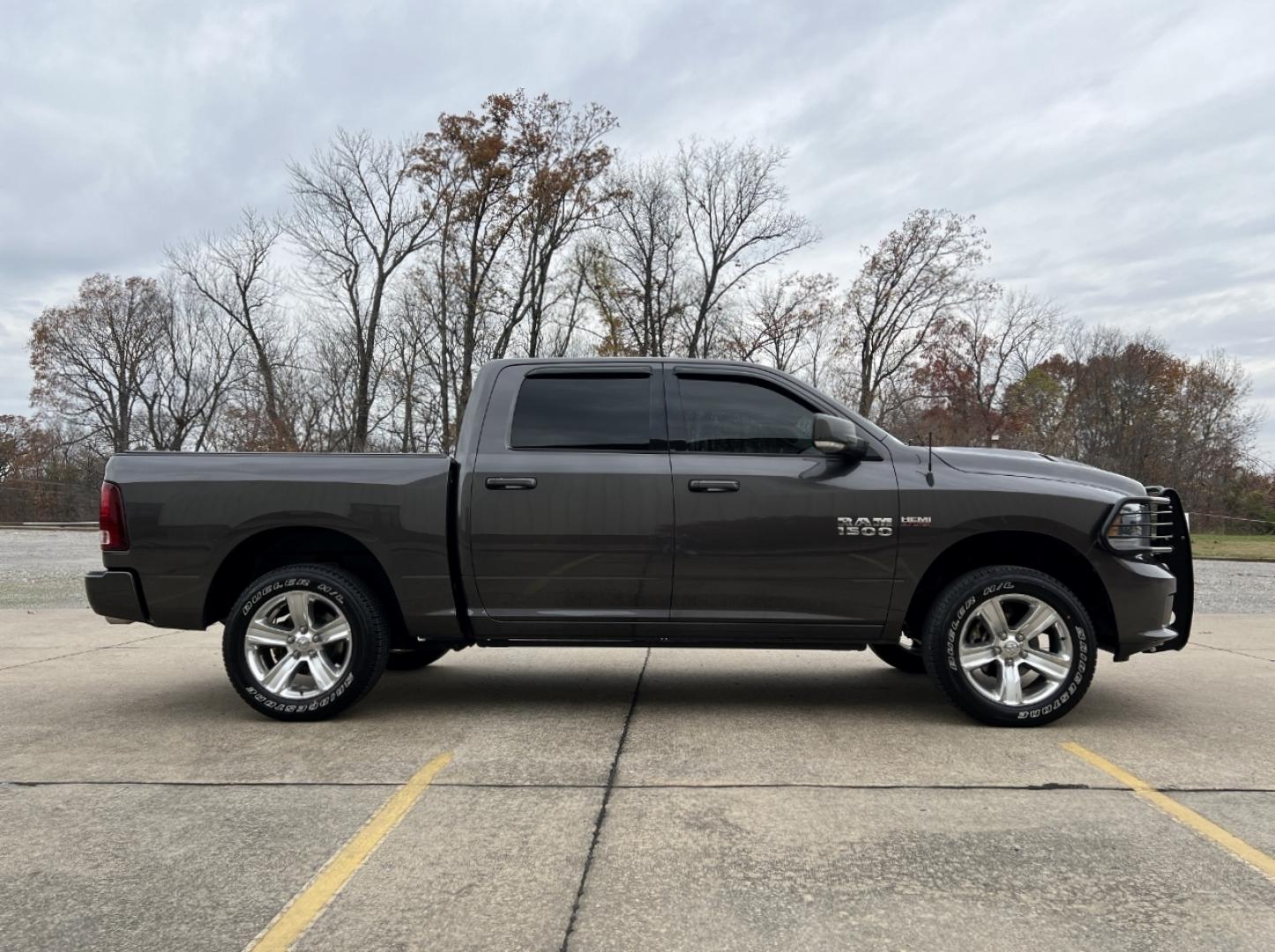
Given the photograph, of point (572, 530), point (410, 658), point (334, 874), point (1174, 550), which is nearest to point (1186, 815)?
point (1174, 550)

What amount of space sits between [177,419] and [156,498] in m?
52.1

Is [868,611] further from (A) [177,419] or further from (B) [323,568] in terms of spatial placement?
(A) [177,419]

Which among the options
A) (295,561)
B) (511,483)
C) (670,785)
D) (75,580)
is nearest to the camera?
(670,785)

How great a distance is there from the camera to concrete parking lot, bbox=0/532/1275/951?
8.21 feet

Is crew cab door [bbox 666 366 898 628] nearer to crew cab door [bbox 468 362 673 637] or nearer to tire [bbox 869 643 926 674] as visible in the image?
crew cab door [bbox 468 362 673 637]

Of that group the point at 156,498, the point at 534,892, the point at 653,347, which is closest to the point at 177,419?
the point at 653,347

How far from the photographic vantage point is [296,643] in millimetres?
4793

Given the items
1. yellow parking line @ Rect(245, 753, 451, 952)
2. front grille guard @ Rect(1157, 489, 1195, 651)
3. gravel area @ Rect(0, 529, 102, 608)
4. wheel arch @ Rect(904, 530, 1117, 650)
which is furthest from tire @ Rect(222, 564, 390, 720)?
gravel area @ Rect(0, 529, 102, 608)

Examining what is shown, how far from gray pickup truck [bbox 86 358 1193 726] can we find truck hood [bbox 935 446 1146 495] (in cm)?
1

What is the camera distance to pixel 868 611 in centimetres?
474

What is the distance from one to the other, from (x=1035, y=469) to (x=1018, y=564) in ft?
2.00

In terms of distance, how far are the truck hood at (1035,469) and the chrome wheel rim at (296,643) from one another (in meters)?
3.49

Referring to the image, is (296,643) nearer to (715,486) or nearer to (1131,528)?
(715,486)

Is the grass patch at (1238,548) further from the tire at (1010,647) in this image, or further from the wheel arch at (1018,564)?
the tire at (1010,647)
